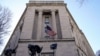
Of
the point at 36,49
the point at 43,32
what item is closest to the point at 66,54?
the point at 43,32

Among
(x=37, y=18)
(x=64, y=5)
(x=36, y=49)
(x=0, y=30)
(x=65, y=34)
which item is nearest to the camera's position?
(x=36, y=49)

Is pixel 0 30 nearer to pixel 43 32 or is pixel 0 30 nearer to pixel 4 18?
pixel 4 18

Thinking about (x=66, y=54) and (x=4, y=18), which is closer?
(x=4, y=18)

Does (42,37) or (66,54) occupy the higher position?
A: (42,37)

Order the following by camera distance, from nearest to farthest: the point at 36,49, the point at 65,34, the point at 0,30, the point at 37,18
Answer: the point at 36,49, the point at 0,30, the point at 65,34, the point at 37,18

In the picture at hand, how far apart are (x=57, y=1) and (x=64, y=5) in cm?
101

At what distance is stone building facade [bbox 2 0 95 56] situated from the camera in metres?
15.0

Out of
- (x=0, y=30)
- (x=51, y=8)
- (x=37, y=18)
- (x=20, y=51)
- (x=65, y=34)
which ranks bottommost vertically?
(x=20, y=51)

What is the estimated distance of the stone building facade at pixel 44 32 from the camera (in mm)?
15005

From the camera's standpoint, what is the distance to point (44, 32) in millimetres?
17219

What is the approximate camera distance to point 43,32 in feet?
56.6

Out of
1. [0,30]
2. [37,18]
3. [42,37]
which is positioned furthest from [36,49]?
[37,18]

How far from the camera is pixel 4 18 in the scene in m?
12.9

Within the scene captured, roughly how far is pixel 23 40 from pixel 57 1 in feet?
24.0
